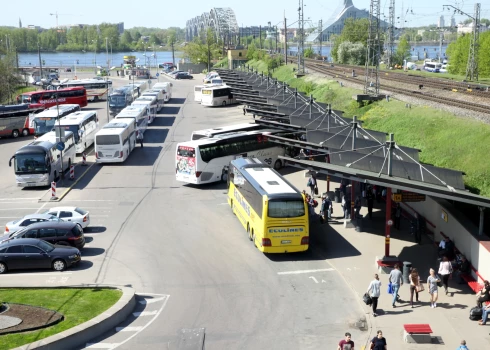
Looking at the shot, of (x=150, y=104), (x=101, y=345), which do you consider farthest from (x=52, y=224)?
(x=150, y=104)

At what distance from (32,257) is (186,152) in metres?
14.0

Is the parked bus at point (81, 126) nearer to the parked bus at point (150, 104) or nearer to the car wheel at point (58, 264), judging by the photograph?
the parked bus at point (150, 104)

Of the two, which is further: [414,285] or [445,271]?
[445,271]

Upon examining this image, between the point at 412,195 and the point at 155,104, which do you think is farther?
the point at 155,104

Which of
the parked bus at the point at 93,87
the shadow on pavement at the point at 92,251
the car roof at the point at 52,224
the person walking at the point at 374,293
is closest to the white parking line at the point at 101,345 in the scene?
the person walking at the point at 374,293

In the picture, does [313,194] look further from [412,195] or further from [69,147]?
[69,147]

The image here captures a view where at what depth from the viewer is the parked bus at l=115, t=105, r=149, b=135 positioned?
48.1 metres

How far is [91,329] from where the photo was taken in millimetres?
16875

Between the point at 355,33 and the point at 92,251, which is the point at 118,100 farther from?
the point at 355,33

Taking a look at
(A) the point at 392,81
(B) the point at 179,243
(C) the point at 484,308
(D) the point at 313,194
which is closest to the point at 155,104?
(A) the point at 392,81

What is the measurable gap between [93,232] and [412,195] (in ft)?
44.5

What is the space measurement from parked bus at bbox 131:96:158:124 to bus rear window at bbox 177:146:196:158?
2264cm

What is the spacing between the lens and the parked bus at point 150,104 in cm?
5760

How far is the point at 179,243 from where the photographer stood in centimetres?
2505
